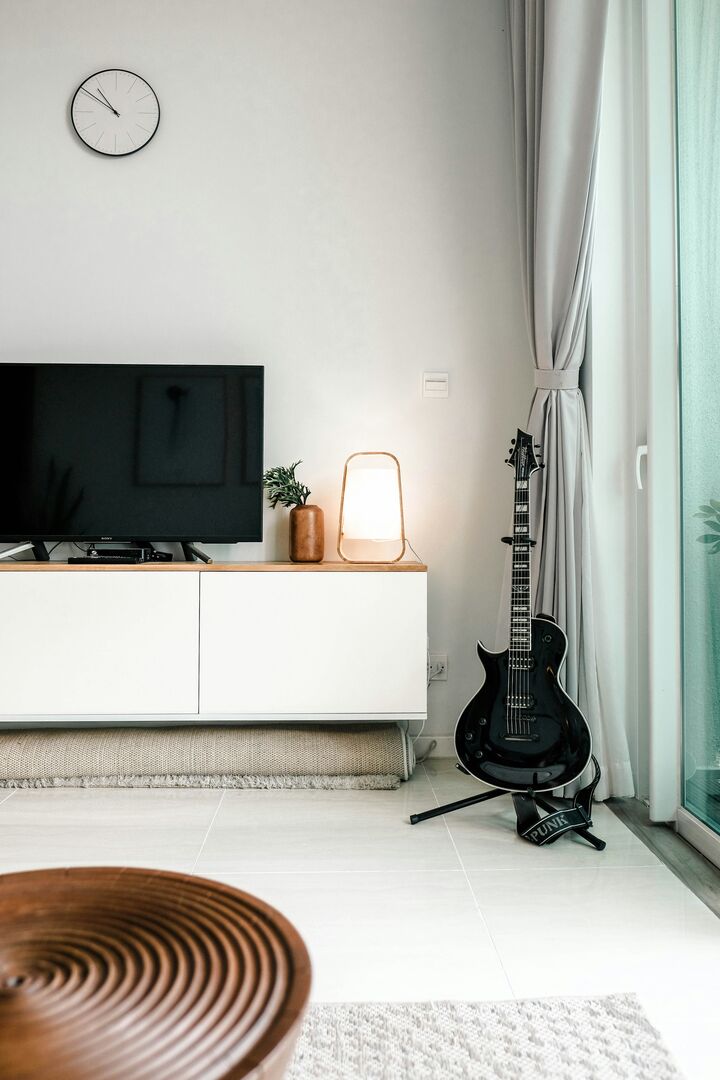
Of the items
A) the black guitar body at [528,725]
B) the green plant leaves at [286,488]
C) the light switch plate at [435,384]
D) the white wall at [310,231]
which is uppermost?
the white wall at [310,231]

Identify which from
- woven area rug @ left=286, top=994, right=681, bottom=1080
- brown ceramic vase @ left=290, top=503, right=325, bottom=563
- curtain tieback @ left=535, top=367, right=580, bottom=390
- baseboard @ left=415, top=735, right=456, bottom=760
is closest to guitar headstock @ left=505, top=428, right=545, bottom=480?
curtain tieback @ left=535, top=367, right=580, bottom=390

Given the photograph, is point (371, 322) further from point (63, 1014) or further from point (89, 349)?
point (63, 1014)

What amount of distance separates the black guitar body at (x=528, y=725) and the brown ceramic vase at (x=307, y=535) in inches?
30.4

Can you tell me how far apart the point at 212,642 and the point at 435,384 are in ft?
4.01

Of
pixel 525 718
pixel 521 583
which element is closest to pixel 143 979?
pixel 525 718

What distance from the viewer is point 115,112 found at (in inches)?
118

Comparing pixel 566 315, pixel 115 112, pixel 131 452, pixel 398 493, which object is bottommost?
pixel 398 493

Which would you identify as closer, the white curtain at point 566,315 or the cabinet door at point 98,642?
the white curtain at point 566,315

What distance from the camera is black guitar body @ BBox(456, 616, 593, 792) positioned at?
2221mm

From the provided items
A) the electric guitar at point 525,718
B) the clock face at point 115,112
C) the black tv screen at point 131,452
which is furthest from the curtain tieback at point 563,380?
the clock face at point 115,112

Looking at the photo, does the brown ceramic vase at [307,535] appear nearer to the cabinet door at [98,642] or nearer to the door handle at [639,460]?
the cabinet door at [98,642]

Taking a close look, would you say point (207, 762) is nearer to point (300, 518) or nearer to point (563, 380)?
point (300, 518)

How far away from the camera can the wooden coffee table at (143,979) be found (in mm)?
738

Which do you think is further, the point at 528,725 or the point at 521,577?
the point at 521,577
